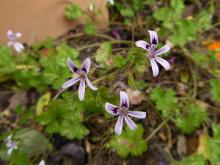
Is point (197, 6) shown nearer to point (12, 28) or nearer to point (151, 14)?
point (151, 14)

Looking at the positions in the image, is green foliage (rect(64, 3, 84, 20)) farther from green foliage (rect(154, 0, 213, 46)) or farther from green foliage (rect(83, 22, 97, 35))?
green foliage (rect(154, 0, 213, 46))

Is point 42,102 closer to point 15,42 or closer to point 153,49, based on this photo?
point 15,42

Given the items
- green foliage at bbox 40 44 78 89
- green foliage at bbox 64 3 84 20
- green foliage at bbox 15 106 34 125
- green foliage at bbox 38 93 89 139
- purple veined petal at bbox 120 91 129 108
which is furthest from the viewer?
green foliage at bbox 64 3 84 20

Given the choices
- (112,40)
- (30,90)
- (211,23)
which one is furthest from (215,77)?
(30,90)

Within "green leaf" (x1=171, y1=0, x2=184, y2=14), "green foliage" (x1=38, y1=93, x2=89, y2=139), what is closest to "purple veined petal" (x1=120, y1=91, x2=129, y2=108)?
"green foliage" (x1=38, y1=93, x2=89, y2=139)

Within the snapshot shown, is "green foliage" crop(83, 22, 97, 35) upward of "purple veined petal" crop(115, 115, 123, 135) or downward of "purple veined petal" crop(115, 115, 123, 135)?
upward
